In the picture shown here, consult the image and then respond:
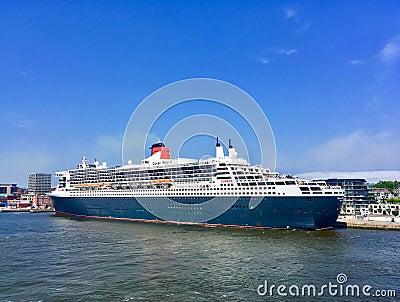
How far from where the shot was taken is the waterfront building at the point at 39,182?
151 metres

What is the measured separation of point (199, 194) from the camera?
3925 centimetres

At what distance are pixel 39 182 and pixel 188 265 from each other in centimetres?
15117

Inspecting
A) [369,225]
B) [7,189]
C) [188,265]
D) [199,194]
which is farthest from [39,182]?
[188,265]

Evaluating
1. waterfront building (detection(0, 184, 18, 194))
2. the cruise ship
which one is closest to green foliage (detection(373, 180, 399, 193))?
the cruise ship

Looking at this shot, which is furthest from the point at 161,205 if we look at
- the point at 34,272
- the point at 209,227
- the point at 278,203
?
the point at 34,272

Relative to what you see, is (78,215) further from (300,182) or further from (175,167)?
(300,182)

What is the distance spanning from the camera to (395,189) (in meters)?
89.8

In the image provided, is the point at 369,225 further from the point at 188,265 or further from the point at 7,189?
the point at 7,189

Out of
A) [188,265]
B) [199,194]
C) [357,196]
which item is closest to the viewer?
[188,265]

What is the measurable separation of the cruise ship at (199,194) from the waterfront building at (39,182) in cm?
10213

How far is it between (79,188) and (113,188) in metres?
9.23

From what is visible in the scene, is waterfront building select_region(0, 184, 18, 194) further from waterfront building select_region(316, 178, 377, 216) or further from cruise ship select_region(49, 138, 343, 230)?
waterfront building select_region(316, 178, 377, 216)

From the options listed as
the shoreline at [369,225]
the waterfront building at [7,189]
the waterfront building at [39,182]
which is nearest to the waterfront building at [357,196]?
the shoreline at [369,225]

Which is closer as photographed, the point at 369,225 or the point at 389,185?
the point at 369,225
